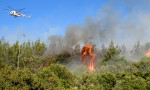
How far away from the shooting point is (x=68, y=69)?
4594 centimetres

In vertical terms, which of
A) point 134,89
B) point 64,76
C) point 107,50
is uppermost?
point 107,50

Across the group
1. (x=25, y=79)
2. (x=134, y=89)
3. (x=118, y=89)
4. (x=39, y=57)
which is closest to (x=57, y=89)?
(x=25, y=79)

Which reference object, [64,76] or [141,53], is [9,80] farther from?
[141,53]

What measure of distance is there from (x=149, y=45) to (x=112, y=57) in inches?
967

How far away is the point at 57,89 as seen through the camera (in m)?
18.9

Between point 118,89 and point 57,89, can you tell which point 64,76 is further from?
point 118,89

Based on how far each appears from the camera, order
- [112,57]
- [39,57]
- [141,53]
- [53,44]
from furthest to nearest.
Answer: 1. [141,53]
2. [112,57]
3. [39,57]
4. [53,44]

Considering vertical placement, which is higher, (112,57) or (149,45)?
(149,45)

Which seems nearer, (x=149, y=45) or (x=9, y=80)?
(x=9, y=80)

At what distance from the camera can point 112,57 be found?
75.8 metres

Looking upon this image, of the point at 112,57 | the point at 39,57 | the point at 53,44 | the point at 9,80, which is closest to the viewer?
the point at 9,80

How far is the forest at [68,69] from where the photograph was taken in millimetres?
18406

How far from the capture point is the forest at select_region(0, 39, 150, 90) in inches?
725

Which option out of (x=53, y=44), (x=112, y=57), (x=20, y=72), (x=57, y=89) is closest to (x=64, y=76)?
(x=57, y=89)
